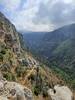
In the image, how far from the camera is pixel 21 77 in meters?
85.6

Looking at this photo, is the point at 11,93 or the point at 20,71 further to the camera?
the point at 20,71

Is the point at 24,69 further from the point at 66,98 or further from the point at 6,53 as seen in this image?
the point at 66,98

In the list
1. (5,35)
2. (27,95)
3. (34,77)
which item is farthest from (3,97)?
(5,35)

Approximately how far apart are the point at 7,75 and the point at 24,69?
56.1 ft

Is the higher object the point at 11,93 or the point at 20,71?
the point at 20,71

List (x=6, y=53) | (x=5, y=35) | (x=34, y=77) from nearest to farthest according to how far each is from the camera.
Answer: (x=34, y=77) < (x=6, y=53) < (x=5, y=35)

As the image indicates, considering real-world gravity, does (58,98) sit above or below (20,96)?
below

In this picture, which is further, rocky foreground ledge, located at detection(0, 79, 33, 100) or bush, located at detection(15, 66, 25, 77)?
bush, located at detection(15, 66, 25, 77)

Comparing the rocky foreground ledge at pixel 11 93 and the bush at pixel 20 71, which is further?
the bush at pixel 20 71

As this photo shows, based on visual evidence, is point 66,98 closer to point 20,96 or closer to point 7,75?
point 7,75

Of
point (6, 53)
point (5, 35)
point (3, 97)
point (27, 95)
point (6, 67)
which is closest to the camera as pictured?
point (3, 97)

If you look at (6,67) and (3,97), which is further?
(6,67)

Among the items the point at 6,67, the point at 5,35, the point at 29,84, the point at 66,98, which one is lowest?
the point at 66,98

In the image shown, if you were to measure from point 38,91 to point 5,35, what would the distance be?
48.4 meters
